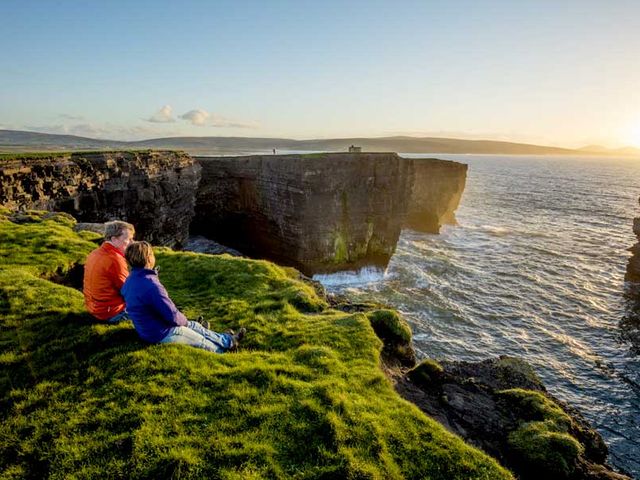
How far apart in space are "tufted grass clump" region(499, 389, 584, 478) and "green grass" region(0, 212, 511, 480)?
1956 mm

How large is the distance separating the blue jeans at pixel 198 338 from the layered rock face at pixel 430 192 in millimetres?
64545

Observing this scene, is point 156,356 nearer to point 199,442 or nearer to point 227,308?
point 199,442

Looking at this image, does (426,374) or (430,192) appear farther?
(430,192)

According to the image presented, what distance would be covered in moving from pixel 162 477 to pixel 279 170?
127 ft

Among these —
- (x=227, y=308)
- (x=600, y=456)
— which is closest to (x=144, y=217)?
(x=227, y=308)

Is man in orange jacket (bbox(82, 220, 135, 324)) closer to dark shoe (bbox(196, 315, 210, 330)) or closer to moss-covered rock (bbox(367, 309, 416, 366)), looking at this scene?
dark shoe (bbox(196, 315, 210, 330))

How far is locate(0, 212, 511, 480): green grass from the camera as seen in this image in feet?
20.3

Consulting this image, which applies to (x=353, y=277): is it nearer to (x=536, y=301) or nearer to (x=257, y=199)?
(x=257, y=199)

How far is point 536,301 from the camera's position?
37.9 m

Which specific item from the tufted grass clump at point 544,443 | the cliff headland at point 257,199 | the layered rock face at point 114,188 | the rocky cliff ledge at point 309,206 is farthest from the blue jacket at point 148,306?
the rocky cliff ledge at point 309,206

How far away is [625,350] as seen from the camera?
29.4 m

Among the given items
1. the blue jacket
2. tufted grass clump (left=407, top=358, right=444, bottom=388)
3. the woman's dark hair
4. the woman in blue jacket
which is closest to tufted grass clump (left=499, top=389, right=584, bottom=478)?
tufted grass clump (left=407, top=358, right=444, bottom=388)

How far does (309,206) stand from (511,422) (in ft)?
105

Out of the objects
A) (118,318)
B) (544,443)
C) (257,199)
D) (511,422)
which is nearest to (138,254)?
(118,318)
